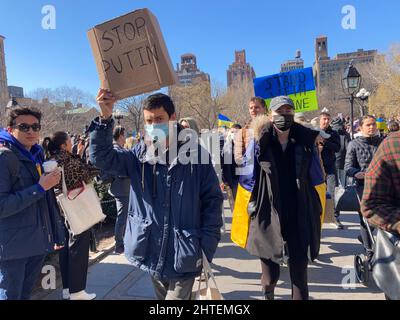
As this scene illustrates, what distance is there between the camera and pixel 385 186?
6.80 feet

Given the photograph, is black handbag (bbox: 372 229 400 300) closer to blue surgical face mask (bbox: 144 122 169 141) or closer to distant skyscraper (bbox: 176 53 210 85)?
blue surgical face mask (bbox: 144 122 169 141)

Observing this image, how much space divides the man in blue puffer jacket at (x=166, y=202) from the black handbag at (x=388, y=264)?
39.6 inches

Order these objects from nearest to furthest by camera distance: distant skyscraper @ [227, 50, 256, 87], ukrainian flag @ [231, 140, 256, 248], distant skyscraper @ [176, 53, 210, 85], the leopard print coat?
ukrainian flag @ [231, 140, 256, 248] → the leopard print coat → distant skyscraper @ [176, 53, 210, 85] → distant skyscraper @ [227, 50, 256, 87]

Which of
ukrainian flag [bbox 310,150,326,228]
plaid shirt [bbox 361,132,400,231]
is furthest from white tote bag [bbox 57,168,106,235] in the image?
plaid shirt [bbox 361,132,400,231]

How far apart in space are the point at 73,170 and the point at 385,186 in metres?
2.87

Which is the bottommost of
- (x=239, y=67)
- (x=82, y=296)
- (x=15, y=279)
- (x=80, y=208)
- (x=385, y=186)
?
(x=82, y=296)

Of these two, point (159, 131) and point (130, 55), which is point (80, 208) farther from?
point (130, 55)

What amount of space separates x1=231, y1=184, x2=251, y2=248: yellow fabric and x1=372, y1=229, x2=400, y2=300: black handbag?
4.20 feet

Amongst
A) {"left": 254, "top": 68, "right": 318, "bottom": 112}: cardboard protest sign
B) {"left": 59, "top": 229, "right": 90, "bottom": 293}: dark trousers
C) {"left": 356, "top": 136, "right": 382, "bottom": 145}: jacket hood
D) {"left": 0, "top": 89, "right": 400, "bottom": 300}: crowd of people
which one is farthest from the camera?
{"left": 254, "top": 68, "right": 318, "bottom": 112}: cardboard protest sign

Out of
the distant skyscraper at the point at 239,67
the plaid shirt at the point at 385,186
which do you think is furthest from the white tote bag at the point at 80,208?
the distant skyscraper at the point at 239,67

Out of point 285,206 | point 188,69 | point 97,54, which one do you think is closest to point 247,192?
point 285,206

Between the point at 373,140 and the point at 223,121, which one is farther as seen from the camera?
the point at 223,121

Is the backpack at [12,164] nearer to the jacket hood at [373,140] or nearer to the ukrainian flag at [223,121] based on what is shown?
the jacket hood at [373,140]

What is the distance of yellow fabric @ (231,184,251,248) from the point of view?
321cm
